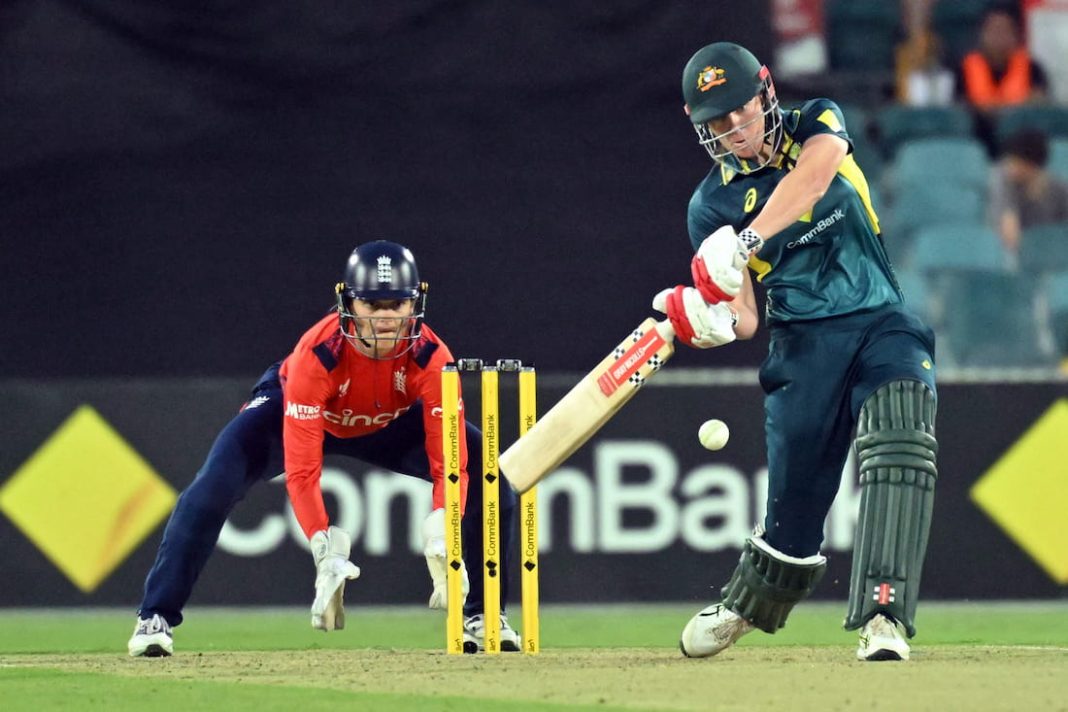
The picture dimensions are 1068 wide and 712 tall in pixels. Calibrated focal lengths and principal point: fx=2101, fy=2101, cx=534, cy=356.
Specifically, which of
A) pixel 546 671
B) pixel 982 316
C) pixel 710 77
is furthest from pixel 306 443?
pixel 982 316

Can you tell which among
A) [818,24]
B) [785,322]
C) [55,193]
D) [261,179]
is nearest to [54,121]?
[55,193]

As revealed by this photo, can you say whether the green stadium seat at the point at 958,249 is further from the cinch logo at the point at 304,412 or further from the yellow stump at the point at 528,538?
the cinch logo at the point at 304,412

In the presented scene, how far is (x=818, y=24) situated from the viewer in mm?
11516

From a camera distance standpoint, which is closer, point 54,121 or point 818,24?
point 54,121

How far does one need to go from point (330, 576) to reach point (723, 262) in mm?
1465

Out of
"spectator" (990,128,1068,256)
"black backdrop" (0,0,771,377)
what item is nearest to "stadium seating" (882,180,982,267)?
"spectator" (990,128,1068,256)

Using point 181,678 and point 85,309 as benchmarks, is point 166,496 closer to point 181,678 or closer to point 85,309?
point 85,309

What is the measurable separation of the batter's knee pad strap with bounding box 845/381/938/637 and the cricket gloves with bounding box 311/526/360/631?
4.70ft

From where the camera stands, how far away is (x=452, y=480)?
608 centimetres

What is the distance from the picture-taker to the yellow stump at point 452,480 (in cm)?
600

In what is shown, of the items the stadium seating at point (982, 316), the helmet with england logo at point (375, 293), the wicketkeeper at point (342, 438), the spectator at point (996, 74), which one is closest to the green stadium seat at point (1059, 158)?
the spectator at point (996, 74)

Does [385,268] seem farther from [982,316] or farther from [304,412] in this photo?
[982,316]

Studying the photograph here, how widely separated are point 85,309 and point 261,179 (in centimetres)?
101

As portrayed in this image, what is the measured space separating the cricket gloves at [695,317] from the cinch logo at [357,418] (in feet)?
4.04
